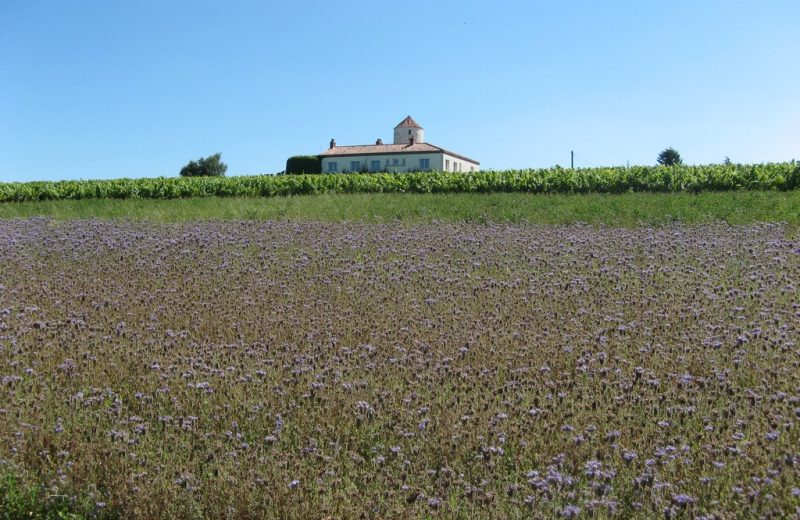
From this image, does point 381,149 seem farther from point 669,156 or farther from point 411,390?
point 411,390

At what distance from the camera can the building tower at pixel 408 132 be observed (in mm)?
78812

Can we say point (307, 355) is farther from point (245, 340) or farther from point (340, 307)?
point (340, 307)

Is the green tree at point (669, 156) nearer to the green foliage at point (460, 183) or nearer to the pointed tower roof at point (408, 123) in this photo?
the pointed tower roof at point (408, 123)

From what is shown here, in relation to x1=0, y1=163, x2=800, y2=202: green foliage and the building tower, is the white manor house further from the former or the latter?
x1=0, y1=163, x2=800, y2=202: green foliage

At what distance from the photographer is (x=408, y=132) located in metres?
78.8

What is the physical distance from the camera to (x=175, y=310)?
720cm

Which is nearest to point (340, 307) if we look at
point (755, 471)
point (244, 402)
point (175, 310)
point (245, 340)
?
point (245, 340)

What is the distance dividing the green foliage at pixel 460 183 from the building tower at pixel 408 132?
52.1m

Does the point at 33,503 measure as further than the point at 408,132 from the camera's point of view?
No

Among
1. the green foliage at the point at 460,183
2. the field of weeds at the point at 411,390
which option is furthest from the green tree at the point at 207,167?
the field of weeds at the point at 411,390

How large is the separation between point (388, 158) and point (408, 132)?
10.4 metres

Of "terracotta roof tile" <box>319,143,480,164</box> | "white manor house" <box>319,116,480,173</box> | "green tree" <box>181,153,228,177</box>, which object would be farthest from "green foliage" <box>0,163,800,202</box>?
"terracotta roof tile" <box>319,143,480,164</box>

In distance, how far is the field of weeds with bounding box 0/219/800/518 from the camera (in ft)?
13.0

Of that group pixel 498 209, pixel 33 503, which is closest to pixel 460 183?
pixel 498 209
